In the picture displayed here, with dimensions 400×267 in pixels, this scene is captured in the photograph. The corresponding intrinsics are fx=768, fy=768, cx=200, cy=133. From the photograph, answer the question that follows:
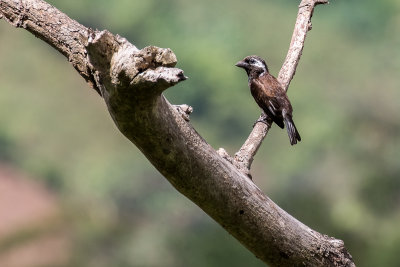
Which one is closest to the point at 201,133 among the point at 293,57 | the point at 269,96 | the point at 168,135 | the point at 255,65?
the point at 255,65

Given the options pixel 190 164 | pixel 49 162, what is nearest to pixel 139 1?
pixel 49 162

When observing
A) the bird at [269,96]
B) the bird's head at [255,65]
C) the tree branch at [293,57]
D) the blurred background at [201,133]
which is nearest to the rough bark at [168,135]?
the tree branch at [293,57]

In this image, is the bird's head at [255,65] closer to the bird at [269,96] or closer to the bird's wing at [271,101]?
the bird at [269,96]

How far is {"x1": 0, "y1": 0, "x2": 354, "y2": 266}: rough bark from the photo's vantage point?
1385mm

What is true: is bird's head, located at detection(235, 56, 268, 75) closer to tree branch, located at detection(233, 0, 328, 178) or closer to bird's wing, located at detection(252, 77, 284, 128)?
bird's wing, located at detection(252, 77, 284, 128)

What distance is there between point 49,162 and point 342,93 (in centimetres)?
202

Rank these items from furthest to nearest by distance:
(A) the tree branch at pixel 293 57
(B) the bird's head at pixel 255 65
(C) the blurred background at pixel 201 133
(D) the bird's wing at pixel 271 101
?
(C) the blurred background at pixel 201 133
(B) the bird's head at pixel 255 65
(D) the bird's wing at pixel 271 101
(A) the tree branch at pixel 293 57

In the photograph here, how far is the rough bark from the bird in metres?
1.38

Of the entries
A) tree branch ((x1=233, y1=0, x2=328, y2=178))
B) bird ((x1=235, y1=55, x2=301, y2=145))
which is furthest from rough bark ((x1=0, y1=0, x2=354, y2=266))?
bird ((x1=235, y1=55, x2=301, y2=145))

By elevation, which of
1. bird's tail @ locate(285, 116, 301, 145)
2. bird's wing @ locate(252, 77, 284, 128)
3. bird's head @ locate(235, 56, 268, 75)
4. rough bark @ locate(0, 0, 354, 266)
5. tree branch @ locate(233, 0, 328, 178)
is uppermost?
bird's head @ locate(235, 56, 268, 75)

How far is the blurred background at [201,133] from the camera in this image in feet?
16.0

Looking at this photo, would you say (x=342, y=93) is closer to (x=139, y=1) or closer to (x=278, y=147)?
(x=278, y=147)

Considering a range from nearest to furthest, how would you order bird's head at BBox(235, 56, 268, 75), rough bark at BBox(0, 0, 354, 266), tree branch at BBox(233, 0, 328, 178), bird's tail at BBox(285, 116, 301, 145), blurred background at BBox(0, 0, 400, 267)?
rough bark at BBox(0, 0, 354, 266) → tree branch at BBox(233, 0, 328, 178) → bird's tail at BBox(285, 116, 301, 145) → bird's head at BBox(235, 56, 268, 75) → blurred background at BBox(0, 0, 400, 267)

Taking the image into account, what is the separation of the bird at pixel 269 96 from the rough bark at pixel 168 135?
1377mm
